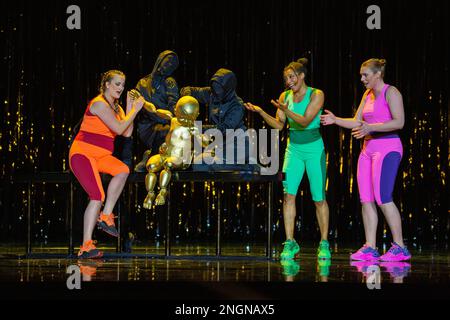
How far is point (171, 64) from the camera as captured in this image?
20.2ft

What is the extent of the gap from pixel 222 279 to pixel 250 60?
4.63 m

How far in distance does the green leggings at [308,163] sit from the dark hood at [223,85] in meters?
0.57

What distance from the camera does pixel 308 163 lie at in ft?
19.0

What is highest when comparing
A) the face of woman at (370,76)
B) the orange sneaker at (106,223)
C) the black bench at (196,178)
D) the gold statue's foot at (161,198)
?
the face of woman at (370,76)

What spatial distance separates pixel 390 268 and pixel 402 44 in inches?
155

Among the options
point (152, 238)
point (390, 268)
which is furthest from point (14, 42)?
point (390, 268)

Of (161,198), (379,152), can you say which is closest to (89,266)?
(161,198)

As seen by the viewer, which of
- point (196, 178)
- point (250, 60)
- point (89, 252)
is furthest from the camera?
point (250, 60)

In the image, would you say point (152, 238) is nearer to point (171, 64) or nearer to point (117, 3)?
point (117, 3)

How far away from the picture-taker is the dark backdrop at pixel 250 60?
8375mm

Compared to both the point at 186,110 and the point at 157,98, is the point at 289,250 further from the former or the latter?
the point at 157,98

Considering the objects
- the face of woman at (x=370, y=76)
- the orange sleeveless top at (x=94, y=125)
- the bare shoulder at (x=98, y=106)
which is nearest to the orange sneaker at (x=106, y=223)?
the orange sleeveless top at (x=94, y=125)

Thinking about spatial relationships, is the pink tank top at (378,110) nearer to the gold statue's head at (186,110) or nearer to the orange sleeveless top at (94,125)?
the gold statue's head at (186,110)
